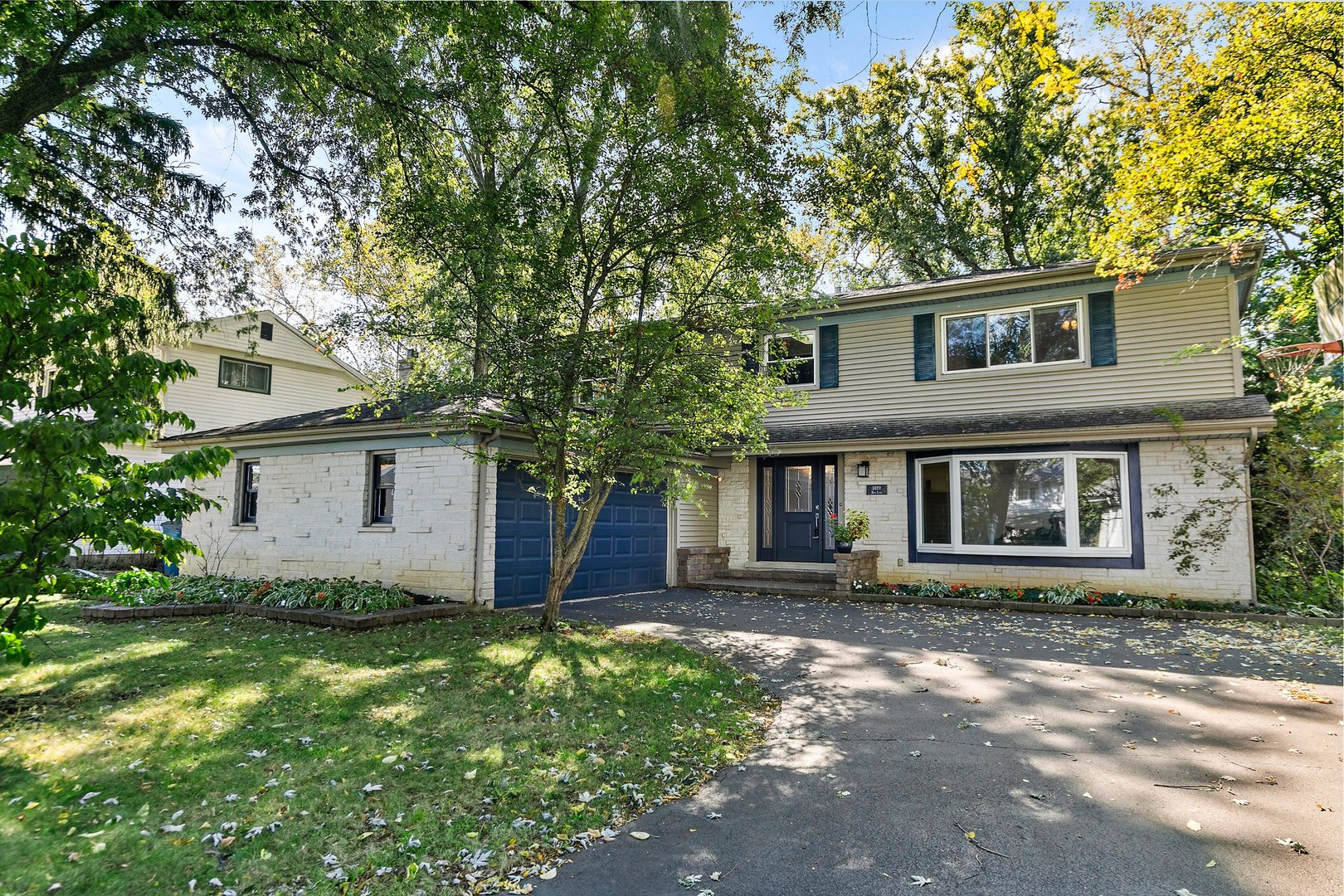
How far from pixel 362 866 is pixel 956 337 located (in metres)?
12.9

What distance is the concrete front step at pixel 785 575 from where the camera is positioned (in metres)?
13.4

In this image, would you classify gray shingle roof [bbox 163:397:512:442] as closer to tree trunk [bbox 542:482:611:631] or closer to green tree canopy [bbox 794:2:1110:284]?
tree trunk [bbox 542:482:611:631]

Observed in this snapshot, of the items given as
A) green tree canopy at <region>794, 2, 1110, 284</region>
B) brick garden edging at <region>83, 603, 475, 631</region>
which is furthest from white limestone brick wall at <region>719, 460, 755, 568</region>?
green tree canopy at <region>794, 2, 1110, 284</region>

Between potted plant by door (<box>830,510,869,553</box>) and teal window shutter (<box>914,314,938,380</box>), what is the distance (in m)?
3.03

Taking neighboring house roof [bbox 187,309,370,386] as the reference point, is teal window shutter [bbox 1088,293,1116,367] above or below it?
below

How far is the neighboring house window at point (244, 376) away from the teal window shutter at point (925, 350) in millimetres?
19059

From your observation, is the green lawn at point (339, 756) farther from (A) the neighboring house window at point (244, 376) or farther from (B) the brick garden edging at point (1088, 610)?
(A) the neighboring house window at point (244, 376)

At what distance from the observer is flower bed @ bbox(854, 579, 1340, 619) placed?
1007 centimetres

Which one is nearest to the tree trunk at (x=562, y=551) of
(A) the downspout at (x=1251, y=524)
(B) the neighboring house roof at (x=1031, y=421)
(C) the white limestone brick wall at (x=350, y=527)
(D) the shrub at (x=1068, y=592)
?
(C) the white limestone brick wall at (x=350, y=527)

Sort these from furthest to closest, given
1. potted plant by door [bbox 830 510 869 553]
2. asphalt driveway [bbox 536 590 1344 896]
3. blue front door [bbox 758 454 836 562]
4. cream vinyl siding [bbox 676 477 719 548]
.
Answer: cream vinyl siding [bbox 676 477 719 548]
blue front door [bbox 758 454 836 562]
potted plant by door [bbox 830 510 869 553]
asphalt driveway [bbox 536 590 1344 896]

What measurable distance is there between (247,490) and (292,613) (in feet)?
17.6

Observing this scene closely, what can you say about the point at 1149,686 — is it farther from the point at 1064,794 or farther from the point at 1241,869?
the point at 1241,869

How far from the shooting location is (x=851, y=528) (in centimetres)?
1271

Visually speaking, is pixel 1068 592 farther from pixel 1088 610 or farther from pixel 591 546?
pixel 591 546
